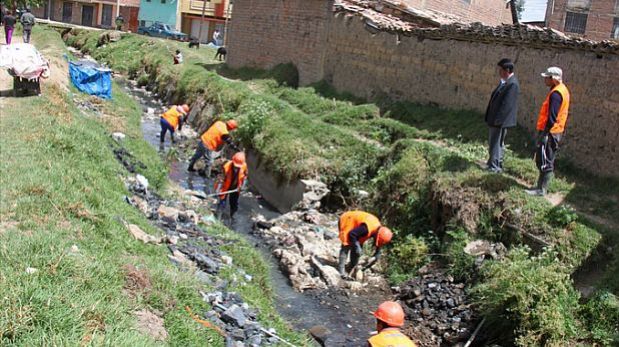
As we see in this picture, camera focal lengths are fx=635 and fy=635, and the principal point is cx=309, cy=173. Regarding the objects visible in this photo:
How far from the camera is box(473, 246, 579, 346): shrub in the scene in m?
7.42

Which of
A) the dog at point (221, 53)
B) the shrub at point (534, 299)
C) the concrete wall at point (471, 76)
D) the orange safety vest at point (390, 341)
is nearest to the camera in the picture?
the orange safety vest at point (390, 341)

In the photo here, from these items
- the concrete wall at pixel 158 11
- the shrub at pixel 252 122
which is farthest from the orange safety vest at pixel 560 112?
the concrete wall at pixel 158 11

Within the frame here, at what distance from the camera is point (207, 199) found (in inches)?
529

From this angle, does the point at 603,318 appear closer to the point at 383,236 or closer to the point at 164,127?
the point at 383,236

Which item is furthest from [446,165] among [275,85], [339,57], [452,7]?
[452,7]

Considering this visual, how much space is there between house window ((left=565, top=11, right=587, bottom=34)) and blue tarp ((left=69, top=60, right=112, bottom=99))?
73.6 ft

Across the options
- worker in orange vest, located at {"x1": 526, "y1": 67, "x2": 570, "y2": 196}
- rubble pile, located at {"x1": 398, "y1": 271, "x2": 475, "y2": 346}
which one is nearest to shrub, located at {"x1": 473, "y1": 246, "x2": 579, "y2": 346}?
rubble pile, located at {"x1": 398, "y1": 271, "x2": 475, "y2": 346}

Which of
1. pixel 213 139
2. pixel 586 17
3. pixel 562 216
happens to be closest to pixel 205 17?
pixel 586 17

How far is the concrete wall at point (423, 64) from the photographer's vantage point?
10641mm

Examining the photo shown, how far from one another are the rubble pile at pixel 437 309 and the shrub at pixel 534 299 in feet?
1.22

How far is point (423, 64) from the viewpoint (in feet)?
50.3

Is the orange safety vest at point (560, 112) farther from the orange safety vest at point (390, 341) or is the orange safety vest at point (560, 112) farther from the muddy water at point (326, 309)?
the orange safety vest at point (390, 341)

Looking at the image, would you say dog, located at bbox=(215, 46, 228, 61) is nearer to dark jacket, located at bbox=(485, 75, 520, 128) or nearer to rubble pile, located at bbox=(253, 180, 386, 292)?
rubble pile, located at bbox=(253, 180, 386, 292)

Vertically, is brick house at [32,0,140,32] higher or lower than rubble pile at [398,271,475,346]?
higher
